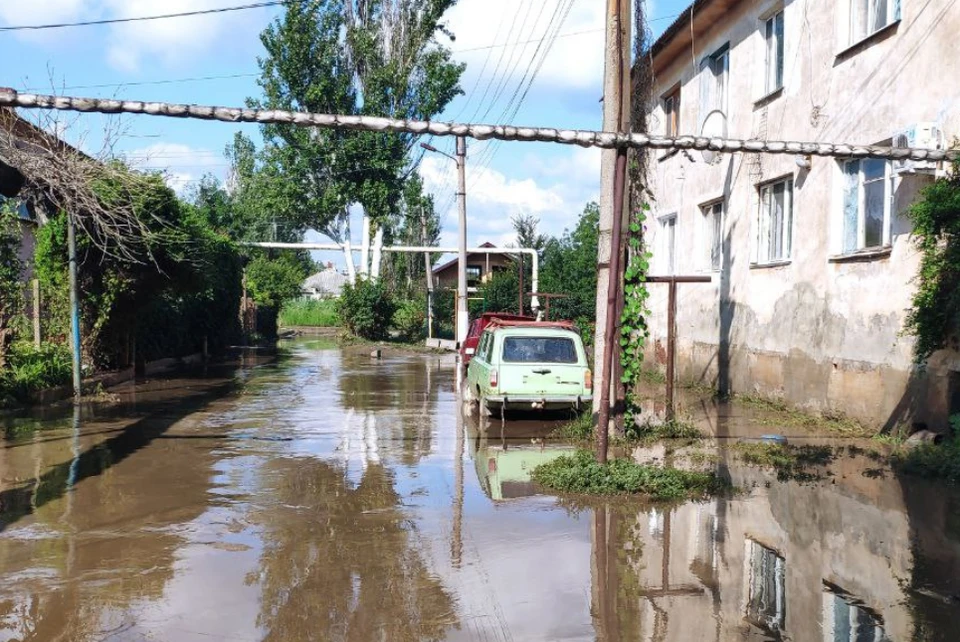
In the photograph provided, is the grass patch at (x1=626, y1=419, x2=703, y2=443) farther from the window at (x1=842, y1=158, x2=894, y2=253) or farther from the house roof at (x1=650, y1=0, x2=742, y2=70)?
the house roof at (x1=650, y1=0, x2=742, y2=70)

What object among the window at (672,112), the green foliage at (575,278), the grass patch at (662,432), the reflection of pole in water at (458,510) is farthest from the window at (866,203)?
the green foliage at (575,278)

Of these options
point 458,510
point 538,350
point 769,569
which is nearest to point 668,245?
point 538,350

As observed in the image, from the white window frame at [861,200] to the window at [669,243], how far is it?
795 centimetres

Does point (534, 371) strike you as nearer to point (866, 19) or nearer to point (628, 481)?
point (628, 481)

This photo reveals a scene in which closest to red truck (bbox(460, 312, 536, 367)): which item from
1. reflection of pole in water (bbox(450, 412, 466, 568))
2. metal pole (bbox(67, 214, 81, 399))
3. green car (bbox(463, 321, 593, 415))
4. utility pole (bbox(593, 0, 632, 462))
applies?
green car (bbox(463, 321, 593, 415))

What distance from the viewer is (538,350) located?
1455cm

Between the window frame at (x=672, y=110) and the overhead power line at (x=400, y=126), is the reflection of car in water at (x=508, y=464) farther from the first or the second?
the window frame at (x=672, y=110)

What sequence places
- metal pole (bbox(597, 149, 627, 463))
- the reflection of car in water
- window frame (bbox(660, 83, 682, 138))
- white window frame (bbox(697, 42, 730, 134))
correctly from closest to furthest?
metal pole (bbox(597, 149, 627, 463)), the reflection of car in water, white window frame (bbox(697, 42, 730, 134)), window frame (bbox(660, 83, 682, 138))

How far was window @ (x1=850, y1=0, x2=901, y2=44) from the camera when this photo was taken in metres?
12.2

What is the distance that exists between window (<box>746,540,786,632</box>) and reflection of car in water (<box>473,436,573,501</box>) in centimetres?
276

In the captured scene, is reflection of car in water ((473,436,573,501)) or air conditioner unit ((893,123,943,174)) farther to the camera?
air conditioner unit ((893,123,943,174))

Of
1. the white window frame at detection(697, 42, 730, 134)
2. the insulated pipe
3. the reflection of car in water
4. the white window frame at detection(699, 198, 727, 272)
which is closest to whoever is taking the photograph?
the reflection of car in water

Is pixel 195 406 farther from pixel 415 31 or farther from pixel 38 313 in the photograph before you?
pixel 415 31

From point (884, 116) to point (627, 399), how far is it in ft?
17.8
